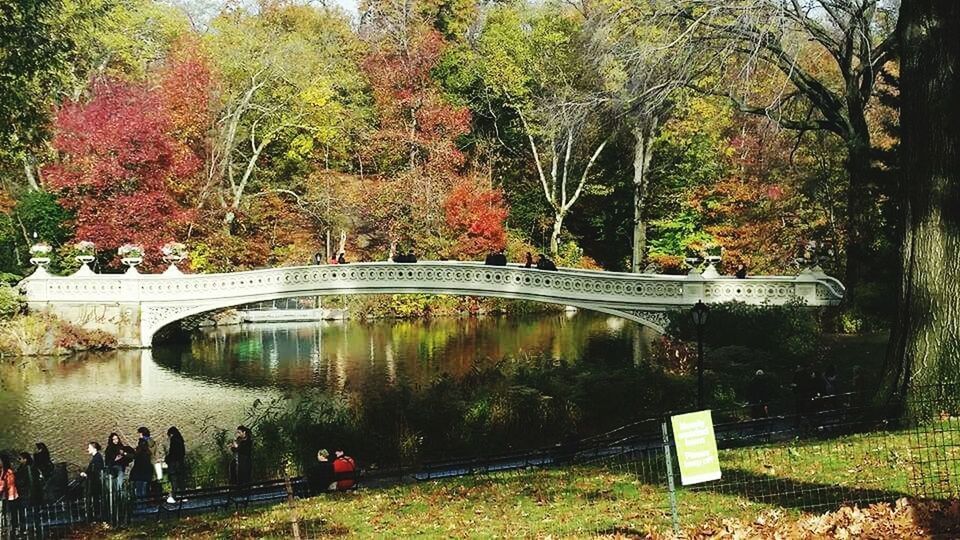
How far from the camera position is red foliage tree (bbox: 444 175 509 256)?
1633 inches

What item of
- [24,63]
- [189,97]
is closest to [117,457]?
[24,63]

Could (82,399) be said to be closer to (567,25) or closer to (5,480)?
(5,480)

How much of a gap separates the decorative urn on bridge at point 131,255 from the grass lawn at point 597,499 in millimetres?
23100

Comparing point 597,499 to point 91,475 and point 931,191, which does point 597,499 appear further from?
point 91,475

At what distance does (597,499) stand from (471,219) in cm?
3248

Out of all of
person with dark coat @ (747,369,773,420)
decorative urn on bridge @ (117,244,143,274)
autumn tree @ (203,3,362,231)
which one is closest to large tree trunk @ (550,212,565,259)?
autumn tree @ (203,3,362,231)

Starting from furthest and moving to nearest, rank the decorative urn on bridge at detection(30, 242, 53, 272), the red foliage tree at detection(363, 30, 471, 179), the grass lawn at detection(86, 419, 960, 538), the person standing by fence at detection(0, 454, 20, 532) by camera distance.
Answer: the red foliage tree at detection(363, 30, 471, 179)
the decorative urn on bridge at detection(30, 242, 53, 272)
the person standing by fence at detection(0, 454, 20, 532)
the grass lawn at detection(86, 419, 960, 538)

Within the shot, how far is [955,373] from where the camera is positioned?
11234 millimetres

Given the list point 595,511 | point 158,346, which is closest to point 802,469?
point 595,511

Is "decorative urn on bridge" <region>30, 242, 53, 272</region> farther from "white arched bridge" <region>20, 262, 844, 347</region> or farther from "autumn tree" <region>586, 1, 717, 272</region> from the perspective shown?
"autumn tree" <region>586, 1, 717, 272</region>

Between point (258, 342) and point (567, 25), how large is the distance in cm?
1991

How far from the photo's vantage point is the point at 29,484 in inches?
523

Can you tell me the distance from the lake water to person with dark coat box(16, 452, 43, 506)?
5100 millimetres

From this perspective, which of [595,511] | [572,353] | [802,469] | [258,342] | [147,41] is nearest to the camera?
[595,511]
